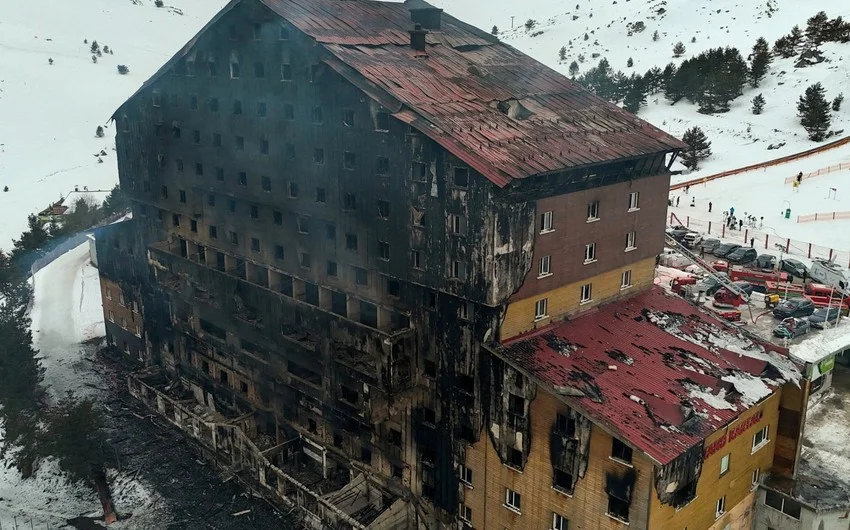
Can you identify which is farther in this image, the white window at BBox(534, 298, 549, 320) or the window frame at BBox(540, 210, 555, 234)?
→ the white window at BBox(534, 298, 549, 320)

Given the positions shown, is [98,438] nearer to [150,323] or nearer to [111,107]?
[150,323]

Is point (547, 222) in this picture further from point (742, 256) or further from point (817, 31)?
point (817, 31)

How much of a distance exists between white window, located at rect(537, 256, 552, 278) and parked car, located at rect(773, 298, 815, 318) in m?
22.6

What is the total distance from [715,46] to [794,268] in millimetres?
86940

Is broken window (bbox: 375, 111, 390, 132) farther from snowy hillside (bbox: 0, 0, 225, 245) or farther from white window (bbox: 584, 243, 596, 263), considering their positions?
snowy hillside (bbox: 0, 0, 225, 245)

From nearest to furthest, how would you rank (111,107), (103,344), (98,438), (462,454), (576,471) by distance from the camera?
1. (576,471)
2. (462,454)
3. (98,438)
4. (103,344)
5. (111,107)

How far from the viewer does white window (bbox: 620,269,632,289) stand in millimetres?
35688

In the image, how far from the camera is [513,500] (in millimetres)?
30266

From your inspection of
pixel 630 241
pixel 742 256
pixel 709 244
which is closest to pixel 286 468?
pixel 630 241

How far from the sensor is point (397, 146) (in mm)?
A: 31000

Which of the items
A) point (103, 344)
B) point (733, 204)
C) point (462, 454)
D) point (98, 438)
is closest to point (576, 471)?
point (462, 454)

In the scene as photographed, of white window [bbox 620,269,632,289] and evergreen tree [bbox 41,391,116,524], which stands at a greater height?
white window [bbox 620,269,632,289]

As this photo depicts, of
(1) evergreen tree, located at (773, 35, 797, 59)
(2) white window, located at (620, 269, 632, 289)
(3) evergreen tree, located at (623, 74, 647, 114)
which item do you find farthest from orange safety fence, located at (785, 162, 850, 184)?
(2) white window, located at (620, 269, 632, 289)

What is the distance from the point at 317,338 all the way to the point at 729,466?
797 inches
